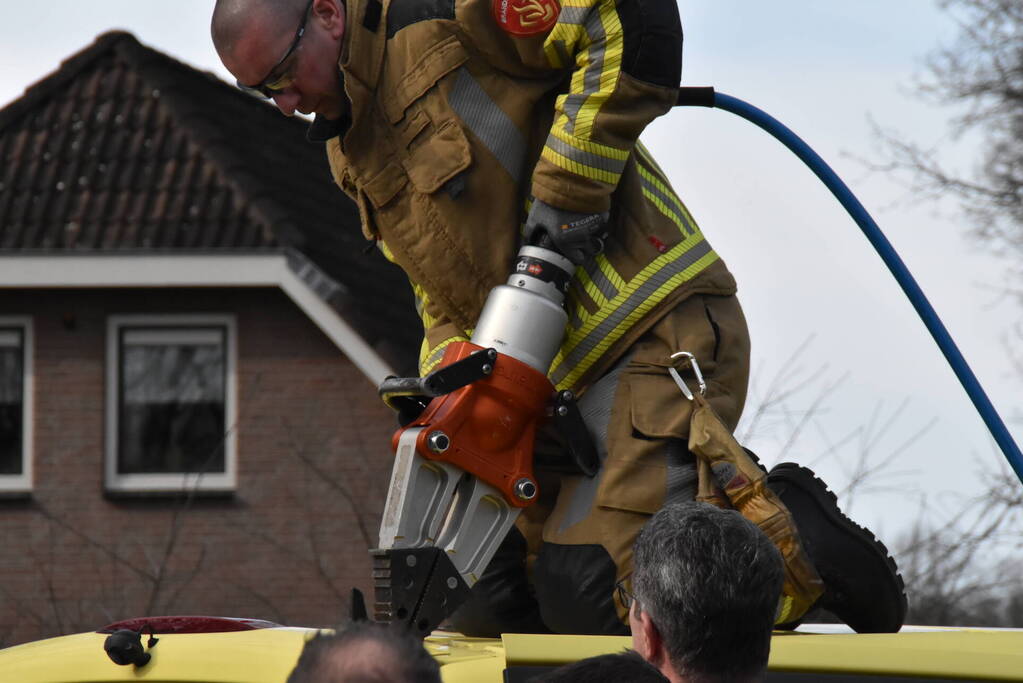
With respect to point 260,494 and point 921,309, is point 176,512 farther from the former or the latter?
point 921,309

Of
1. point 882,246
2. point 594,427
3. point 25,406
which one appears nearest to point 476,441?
point 594,427

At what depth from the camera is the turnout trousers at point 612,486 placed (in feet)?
10.9

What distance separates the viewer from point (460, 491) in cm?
339

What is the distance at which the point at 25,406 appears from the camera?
1562 centimetres

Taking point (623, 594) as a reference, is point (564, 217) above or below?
above

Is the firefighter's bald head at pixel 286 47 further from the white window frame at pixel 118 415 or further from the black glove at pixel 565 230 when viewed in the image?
the white window frame at pixel 118 415

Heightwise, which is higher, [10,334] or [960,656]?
[10,334]

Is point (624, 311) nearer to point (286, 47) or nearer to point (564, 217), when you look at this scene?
point (564, 217)

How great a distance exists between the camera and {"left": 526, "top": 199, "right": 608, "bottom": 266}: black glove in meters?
3.40

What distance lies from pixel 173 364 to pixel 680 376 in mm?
12519

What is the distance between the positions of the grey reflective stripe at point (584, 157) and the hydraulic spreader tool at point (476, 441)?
195 mm

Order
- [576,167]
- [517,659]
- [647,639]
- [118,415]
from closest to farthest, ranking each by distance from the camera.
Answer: [647,639], [517,659], [576,167], [118,415]

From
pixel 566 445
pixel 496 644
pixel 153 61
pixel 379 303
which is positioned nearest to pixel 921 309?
pixel 566 445

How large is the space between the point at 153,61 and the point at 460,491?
1349cm
